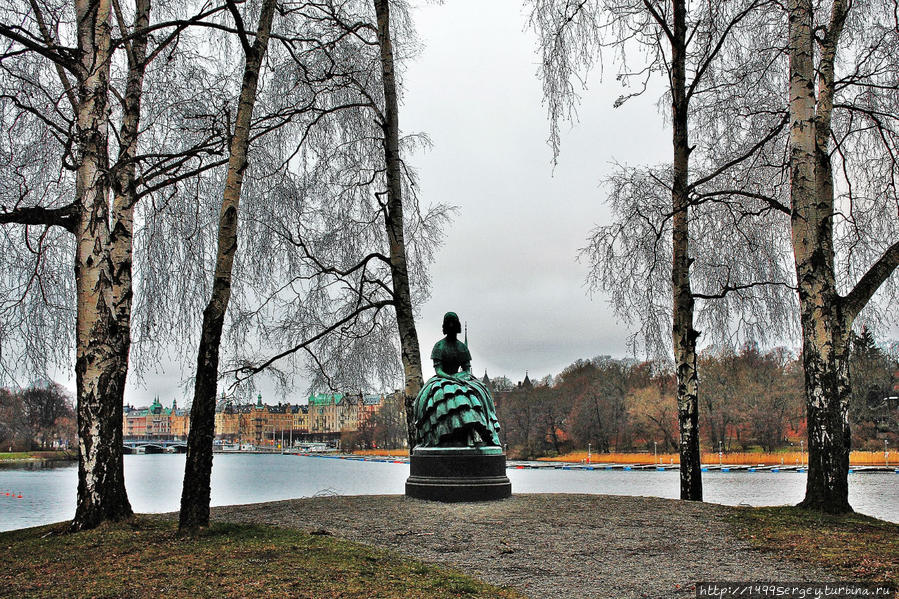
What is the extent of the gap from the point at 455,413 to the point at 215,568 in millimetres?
5667

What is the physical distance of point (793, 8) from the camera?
29.6 ft

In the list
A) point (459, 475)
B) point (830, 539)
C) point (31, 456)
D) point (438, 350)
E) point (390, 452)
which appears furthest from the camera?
point (390, 452)

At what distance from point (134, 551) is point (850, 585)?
5.89m

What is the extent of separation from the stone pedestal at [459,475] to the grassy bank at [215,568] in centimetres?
357

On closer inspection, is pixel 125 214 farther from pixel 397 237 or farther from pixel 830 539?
pixel 830 539

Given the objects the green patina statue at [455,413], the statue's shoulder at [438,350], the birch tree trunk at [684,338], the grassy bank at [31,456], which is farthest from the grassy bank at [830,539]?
the grassy bank at [31,456]

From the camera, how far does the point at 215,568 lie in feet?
18.1

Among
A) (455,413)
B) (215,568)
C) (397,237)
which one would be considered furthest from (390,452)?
(215,568)

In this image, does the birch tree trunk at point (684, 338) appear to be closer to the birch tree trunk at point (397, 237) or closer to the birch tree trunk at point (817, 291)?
the birch tree trunk at point (817, 291)

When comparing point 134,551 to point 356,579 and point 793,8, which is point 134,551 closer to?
point 356,579

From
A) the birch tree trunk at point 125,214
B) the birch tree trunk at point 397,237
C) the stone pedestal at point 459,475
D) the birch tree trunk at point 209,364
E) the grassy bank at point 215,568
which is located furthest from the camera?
the birch tree trunk at point 397,237

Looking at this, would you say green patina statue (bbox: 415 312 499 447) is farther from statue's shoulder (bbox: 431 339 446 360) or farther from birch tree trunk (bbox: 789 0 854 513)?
birch tree trunk (bbox: 789 0 854 513)

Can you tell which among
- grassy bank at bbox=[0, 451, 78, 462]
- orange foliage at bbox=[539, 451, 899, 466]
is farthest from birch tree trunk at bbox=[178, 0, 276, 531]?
grassy bank at bbox=[0, 451, 78, 462]

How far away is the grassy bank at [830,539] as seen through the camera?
5.42m
